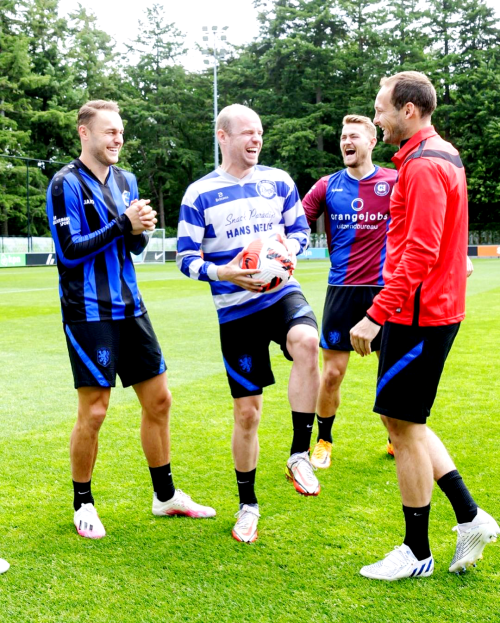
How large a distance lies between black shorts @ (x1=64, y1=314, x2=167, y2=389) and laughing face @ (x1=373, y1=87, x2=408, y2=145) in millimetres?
1720

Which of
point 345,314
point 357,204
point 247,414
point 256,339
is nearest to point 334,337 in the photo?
point 345,314

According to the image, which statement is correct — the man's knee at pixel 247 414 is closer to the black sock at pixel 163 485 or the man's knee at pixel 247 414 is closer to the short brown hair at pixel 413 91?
the black sock at pixel 163 485

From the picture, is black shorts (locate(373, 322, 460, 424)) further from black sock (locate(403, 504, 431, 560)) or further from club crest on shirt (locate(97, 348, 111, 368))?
club crest on shirt (locate(97, 348, 111, 368))

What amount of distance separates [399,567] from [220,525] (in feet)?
3.68

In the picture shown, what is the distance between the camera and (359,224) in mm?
5207

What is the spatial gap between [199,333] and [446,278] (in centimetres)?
868

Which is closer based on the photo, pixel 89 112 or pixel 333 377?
pixel 89 112

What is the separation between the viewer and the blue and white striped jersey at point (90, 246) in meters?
3.73

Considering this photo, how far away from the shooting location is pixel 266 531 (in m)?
3.83

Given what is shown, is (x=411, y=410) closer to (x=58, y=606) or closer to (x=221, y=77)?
(x=58, y=606)

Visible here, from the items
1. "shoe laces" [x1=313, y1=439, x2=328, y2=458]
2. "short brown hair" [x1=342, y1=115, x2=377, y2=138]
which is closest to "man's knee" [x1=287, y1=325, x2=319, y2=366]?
"shoe laces" [x1=313, y1=439, x2=328, y2=458]

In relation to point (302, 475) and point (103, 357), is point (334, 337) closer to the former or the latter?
point (302, 475)

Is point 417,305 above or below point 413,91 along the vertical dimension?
below

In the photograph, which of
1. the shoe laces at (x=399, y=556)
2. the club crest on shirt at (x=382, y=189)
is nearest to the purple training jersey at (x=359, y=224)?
the club crest on shirt at (x=382, y=189)
